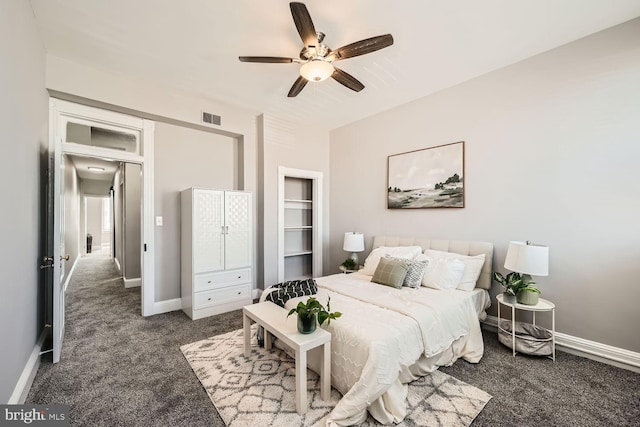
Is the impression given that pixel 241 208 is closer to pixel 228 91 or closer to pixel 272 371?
pixel 228 91

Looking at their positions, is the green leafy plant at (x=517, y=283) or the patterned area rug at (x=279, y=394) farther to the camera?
the green leafy plant at (x=517, y=283)

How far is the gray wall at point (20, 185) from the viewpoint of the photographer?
158 cm

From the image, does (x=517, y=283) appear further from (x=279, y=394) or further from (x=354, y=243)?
(x=279, y=394)

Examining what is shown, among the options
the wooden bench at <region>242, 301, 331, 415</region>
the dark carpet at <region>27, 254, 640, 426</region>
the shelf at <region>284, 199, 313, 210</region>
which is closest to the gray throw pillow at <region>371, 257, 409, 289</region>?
the dark carpet at <region>27, 254, 640, 426</region>

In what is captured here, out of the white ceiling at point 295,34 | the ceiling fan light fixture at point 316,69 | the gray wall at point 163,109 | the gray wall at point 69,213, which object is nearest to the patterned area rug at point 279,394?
the gray wall at point 163,109

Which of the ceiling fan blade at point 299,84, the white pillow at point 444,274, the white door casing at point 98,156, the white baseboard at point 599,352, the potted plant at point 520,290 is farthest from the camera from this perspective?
the white pillow at point 444,274

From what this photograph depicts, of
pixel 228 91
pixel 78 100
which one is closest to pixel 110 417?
pixel 78 100

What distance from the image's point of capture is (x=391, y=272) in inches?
113

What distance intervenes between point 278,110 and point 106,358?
3621 millimetres

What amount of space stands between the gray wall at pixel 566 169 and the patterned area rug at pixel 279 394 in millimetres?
1524

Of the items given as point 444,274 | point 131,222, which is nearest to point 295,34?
point 444,274

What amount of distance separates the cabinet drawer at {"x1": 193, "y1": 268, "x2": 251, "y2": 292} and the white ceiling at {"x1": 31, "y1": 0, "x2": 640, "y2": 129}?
248 cm

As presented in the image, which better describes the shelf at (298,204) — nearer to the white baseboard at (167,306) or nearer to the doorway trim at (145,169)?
the doorway trim at (145,169)

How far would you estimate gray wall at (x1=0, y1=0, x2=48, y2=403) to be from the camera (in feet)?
5.18
